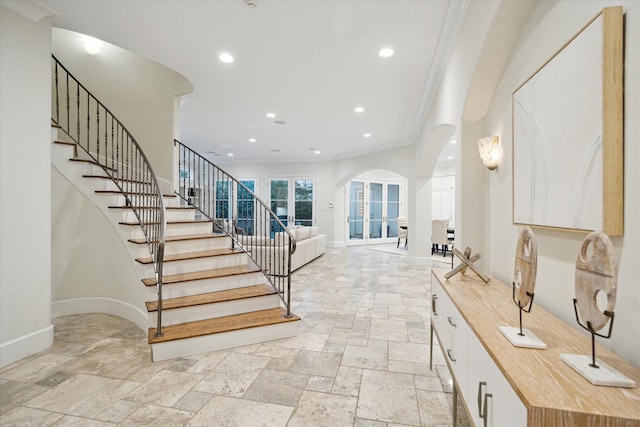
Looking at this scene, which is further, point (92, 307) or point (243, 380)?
point (92, 307)

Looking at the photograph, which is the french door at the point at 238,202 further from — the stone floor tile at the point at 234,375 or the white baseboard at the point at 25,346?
the stone floor tile at the point at 234,375

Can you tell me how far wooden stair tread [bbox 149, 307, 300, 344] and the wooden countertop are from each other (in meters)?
2.00

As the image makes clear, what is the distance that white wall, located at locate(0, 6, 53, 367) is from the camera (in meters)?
2.51

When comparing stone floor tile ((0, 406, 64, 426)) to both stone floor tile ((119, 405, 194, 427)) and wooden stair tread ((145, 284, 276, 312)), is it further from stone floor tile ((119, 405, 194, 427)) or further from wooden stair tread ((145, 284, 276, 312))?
wooden stair tread ((145, 284, 276, 312))

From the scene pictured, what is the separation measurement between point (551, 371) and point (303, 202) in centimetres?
991

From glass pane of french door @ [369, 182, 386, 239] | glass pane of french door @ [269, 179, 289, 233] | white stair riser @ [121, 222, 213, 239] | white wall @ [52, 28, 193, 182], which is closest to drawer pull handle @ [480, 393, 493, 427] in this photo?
white stair riser @ [121, 222, 213, 239]

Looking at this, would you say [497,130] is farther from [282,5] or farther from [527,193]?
[282,5]

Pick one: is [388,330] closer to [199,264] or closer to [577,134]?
[199,264]

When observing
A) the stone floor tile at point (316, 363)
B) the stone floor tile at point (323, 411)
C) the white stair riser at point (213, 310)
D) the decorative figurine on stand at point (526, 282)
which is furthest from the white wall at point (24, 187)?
the decorative figurine on stand at point (526, 282)

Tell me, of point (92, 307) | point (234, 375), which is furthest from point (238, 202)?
point (234, 375)

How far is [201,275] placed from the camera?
337 centimetres

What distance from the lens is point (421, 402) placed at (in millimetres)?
2068

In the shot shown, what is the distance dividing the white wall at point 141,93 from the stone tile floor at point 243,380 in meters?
2.77

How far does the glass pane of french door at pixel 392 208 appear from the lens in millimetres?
11922
